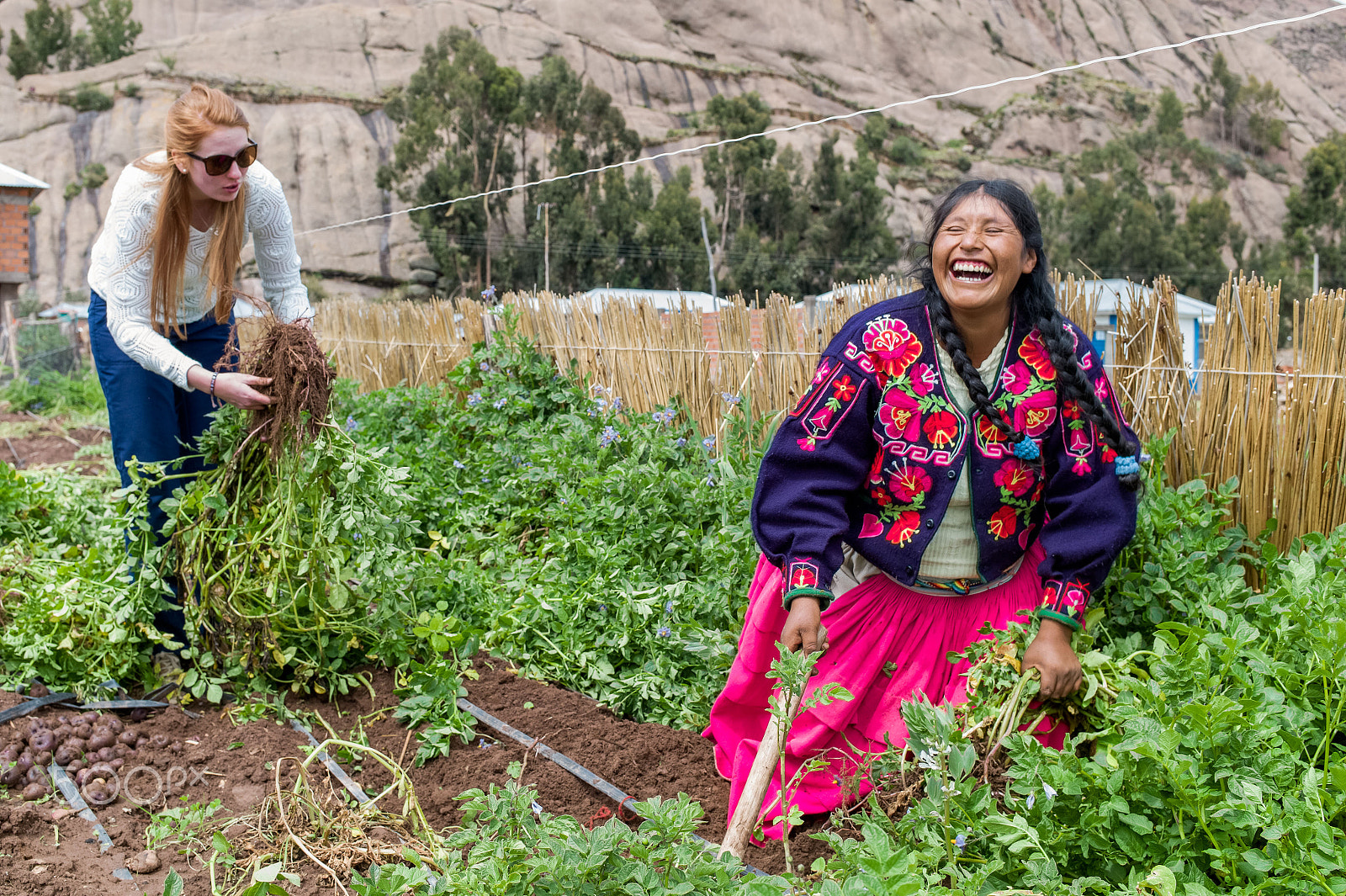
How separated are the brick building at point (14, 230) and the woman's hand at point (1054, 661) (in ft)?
32.6

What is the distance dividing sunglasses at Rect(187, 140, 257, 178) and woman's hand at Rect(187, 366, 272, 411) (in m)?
0.55

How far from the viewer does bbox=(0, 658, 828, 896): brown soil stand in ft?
6.74

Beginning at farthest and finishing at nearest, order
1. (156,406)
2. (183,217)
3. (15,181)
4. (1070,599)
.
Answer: (15,181) → (156,406) → (183,217) → (1070,599)

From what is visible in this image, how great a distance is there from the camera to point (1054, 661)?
1.96m

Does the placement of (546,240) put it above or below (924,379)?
above

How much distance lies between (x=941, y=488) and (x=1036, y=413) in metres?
0.26

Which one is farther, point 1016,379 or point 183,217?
point 183,217

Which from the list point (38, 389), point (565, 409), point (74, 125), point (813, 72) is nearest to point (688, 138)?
point (813, 72)

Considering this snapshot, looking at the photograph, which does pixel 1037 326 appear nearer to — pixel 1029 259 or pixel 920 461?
pixel 1029 259

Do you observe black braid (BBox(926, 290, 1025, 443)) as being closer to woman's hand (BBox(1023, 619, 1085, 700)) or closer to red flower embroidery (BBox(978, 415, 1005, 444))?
red flower embroidery (BBox(978, 415, 1005, 444))

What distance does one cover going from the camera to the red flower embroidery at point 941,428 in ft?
6.98

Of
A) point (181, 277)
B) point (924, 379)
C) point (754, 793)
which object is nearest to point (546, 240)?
point (181, 277)

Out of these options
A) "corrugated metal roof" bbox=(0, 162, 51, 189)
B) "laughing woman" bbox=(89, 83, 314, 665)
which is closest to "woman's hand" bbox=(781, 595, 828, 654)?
"laughing woman" bbox=(89, 83, 314, 665)

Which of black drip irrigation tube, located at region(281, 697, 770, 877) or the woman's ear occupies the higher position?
the woman's ear
